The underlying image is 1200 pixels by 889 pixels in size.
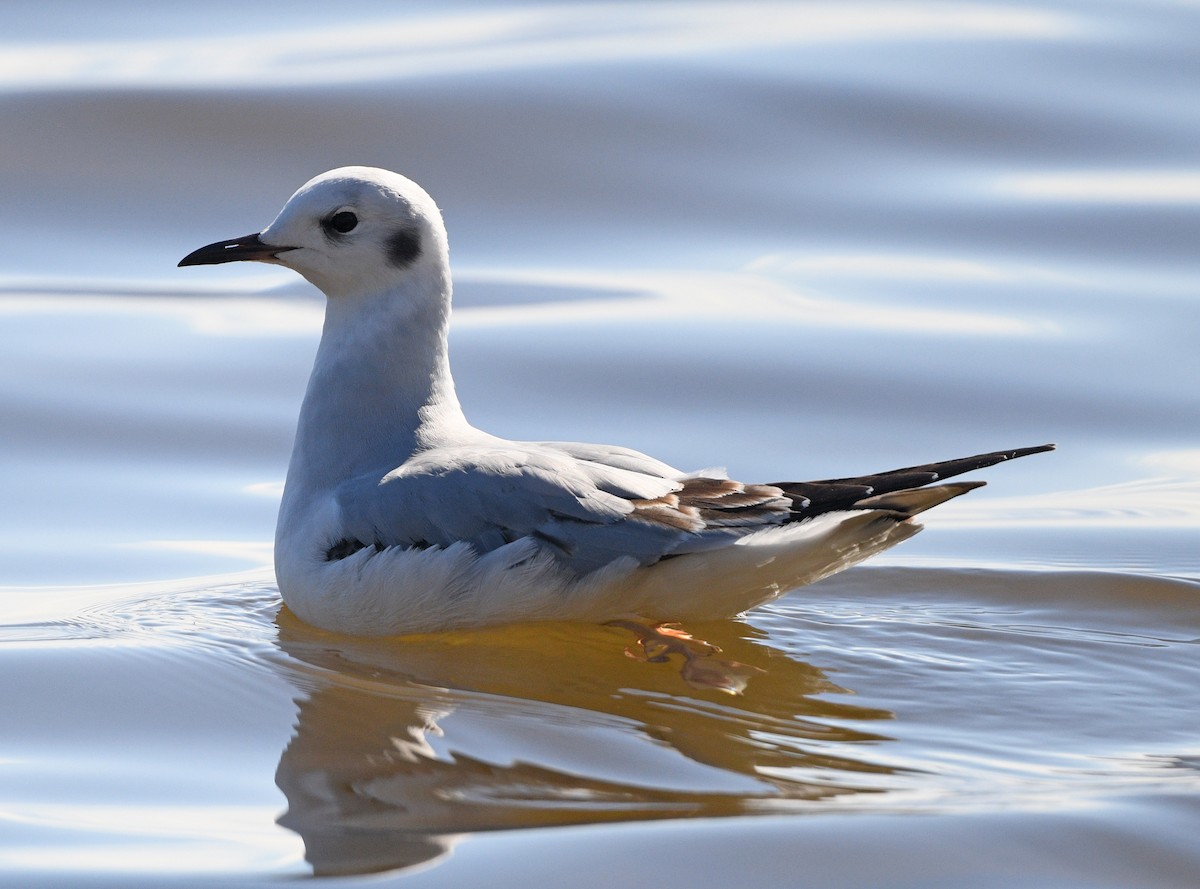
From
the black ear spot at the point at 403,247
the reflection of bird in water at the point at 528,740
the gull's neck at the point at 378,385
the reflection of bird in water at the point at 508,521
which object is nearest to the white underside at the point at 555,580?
the reflection of bird in water at the point at 508,521

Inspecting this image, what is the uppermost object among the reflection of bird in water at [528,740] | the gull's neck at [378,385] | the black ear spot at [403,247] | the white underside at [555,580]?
the black ear spot at [403,247]

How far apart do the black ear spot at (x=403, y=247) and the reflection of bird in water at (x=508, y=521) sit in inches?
0.4

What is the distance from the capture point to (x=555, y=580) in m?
5.16

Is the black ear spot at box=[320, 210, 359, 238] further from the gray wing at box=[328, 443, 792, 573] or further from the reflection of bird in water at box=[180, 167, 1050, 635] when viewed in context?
the gray wing at box=[328, 443, 792, 573]

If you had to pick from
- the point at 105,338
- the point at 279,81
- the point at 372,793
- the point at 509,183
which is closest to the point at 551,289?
the point at 509,183

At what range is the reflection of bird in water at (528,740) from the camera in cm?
416

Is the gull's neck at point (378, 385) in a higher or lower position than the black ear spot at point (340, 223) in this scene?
lower

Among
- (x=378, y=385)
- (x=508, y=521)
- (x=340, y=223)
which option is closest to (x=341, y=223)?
(x=340, y=223)

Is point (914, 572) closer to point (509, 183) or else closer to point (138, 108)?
point (509, 183)

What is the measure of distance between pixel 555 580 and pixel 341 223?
1.44 m

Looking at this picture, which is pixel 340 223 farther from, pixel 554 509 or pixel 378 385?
pixel 554 509

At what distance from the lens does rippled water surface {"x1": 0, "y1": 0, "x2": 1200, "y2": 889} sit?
4168mm

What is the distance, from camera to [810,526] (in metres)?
5.14

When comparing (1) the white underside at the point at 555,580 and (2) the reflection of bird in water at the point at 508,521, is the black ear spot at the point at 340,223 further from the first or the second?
(1) the white underside at the point at 555,580
